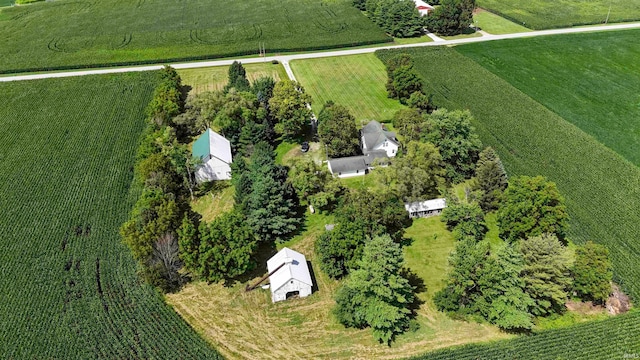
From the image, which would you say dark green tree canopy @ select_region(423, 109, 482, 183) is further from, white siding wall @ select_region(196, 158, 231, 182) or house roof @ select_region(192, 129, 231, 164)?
white siding wall @ select_region(196, 158, 231, 182)

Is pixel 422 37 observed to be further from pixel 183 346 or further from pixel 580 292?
pixel 183 346

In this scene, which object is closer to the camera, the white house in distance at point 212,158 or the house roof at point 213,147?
the white house in distance at point 212,158

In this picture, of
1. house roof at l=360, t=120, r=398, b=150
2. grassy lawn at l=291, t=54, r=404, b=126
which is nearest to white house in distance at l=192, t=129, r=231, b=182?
house roof at l=360, t=120, r=398, b=150

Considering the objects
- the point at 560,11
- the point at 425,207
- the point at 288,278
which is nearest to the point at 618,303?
the point at 425,207

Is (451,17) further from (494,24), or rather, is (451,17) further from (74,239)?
(74,239)

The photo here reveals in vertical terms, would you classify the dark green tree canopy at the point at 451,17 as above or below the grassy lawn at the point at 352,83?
above

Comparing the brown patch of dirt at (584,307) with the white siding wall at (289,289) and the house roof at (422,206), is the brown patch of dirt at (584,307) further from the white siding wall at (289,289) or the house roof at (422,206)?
the white siding wall at (289,289)

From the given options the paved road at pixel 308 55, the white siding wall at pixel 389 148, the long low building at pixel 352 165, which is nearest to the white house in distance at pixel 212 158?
the long low building at pixel 352 165

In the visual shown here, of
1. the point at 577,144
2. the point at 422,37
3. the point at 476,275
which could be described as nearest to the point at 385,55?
the point at 422,37

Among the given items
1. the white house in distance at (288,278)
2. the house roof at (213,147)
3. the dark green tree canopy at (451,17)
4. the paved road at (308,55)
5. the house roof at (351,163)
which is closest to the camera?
the white house in distance at (288,278)
